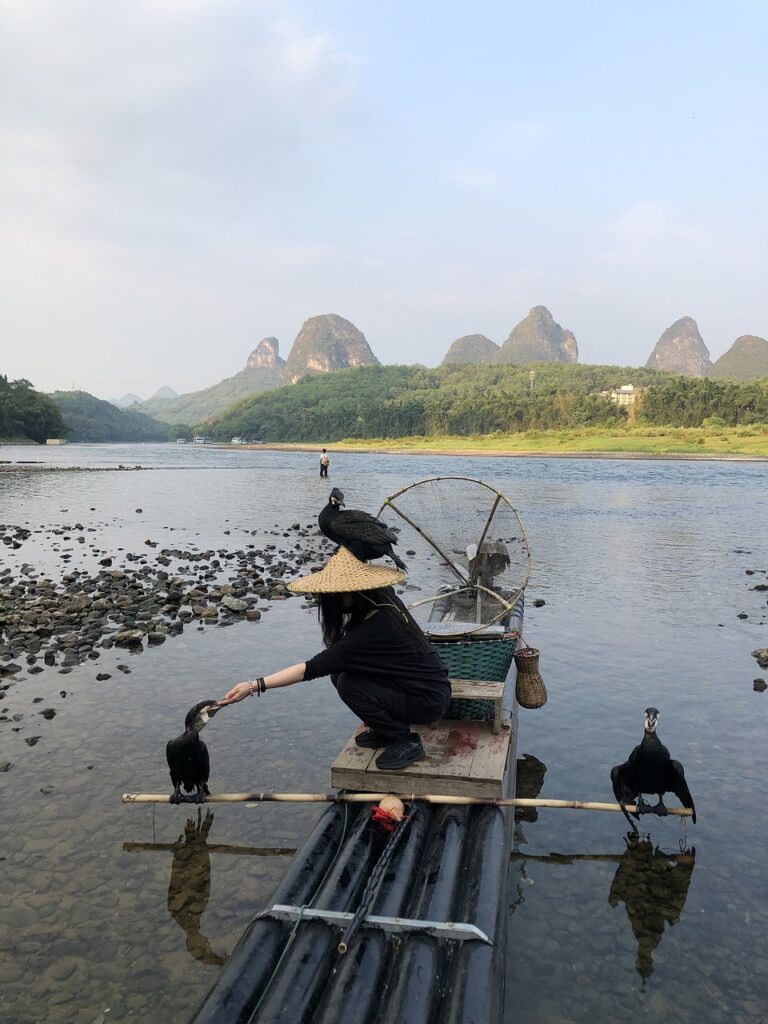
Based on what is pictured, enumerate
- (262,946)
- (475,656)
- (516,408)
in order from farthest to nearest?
1. (516,408)
2. (475,656)
3. (262,946)

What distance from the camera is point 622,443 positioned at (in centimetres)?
9338

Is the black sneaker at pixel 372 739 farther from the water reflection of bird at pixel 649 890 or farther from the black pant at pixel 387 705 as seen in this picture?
the water reflection of bird at pixel 649 890

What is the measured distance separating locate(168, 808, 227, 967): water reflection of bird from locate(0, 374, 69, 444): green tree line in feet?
384

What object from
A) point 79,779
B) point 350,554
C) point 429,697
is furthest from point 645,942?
point 79,779

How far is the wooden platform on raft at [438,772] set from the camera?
5523 mm

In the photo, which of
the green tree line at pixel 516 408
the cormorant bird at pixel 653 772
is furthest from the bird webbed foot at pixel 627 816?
the green tree line at pixel 516 408

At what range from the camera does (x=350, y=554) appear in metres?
5.88

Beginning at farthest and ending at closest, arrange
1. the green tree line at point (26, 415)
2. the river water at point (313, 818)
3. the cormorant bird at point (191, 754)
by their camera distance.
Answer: the green tree line at point (26, 415)
the cormorant bird at point (191, 754)
the river water at point (313, 818)

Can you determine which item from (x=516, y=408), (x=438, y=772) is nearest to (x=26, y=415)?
(x=516, y=408)

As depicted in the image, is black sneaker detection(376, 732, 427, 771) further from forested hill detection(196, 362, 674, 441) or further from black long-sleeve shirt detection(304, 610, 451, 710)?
forested hill detection(196, 362, 674, 441)

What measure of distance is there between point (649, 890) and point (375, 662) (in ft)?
9.20

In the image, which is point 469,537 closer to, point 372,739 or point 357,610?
point 372,739

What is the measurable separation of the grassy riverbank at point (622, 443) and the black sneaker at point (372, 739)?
7988 centimetres

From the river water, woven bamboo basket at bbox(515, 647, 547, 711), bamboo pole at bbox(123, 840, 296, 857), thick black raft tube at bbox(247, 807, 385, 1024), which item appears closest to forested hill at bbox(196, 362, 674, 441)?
the river water
